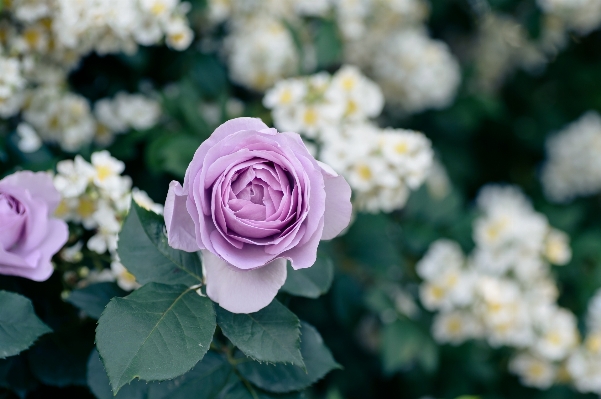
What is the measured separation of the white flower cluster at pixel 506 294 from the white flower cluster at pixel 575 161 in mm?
644

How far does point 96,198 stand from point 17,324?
0.28 m

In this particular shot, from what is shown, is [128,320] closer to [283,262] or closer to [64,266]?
[283,262]

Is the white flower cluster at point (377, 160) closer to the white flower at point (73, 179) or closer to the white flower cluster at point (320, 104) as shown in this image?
the white flower cluster at point (320, 104)

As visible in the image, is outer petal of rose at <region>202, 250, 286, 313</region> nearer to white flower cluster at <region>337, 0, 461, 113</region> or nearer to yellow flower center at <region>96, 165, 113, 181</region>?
yellow flower center at <region>96, 165, 113, 181</region>

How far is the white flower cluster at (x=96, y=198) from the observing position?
845mm

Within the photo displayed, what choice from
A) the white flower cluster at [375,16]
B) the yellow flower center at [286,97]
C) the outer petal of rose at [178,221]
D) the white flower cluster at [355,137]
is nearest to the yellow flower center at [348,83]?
the white flower cluster at [355,137]

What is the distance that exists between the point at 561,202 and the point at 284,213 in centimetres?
191

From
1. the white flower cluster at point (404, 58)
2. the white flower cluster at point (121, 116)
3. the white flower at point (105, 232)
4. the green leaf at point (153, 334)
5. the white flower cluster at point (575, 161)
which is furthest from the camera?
the white flower cluster at point (575, 161)

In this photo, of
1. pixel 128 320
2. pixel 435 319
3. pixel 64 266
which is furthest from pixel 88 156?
pixel 435 319

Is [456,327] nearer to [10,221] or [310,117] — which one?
[310,117]

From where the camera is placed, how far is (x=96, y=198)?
867mm

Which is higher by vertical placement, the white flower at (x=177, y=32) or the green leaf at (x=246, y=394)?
the white flower at (x=177, y=32)

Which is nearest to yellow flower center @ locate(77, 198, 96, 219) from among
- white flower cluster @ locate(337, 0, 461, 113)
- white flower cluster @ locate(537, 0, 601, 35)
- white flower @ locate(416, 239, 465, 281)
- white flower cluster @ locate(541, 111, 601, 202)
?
white flower @ locate(416, 239, 465, 281)

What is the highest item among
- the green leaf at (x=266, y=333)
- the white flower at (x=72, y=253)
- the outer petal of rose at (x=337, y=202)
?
the outer petal of rose at (x=337, y=202)
